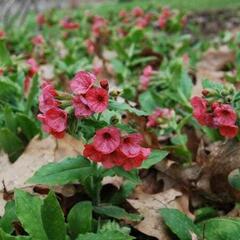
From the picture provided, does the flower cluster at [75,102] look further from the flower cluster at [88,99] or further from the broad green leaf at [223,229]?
the broad green leaf at [223,229]

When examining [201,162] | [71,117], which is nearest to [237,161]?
[201,162]

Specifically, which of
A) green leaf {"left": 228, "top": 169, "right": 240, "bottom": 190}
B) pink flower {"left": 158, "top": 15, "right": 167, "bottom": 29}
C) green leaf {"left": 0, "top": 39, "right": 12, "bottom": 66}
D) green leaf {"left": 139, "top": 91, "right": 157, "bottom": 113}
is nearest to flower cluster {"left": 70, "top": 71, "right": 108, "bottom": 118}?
green leaf {"left": 228, "top": 169, "right": 240, "bottom": 190}

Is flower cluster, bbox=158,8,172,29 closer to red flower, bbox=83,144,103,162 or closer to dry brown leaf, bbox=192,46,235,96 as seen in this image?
dry brown leaf, bbox=192,46,235,96

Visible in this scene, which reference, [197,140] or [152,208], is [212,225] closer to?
[152,208]

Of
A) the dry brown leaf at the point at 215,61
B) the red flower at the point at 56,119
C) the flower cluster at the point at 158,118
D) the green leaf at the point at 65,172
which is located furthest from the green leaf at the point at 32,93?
the dry brown leaf at the point at 215,61

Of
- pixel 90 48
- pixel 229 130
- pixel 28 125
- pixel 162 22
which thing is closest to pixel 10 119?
pixel 28 125

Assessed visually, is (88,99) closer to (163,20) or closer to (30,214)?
(30,214)
